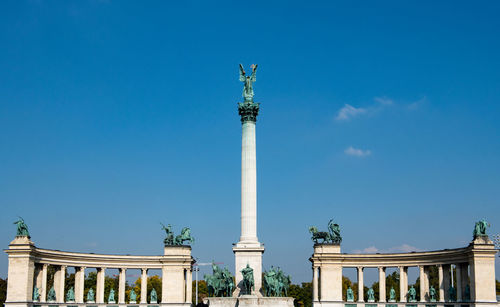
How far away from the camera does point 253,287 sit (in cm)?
6700

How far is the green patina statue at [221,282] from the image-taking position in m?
67.6

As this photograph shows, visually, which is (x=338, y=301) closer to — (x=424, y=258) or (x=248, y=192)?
(x=424, y=258)

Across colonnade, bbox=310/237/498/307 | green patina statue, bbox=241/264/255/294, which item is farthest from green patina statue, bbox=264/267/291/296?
colonnade, bbox=310/237/498/307

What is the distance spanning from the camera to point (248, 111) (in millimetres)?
75812

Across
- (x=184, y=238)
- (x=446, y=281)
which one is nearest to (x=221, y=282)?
(x=184, y=238)

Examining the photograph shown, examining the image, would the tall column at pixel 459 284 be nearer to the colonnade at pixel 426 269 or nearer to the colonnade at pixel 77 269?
the colonnade at pixel 426 269

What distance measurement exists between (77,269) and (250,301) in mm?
33390

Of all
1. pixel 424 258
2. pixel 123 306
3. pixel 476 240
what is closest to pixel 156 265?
pixel 123 306

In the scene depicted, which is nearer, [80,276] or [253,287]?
[253,287]

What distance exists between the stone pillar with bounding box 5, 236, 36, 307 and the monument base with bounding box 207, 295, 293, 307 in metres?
26.9

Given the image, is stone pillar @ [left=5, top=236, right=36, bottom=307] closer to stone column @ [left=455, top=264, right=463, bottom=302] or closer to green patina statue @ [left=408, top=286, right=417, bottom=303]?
green patina statue @ [left=408, top=286, right=417, bottom=303]

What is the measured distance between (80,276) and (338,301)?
130 ft

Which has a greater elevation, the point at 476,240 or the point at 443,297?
the point at 476,240

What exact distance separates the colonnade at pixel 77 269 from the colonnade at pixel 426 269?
21283 mm
